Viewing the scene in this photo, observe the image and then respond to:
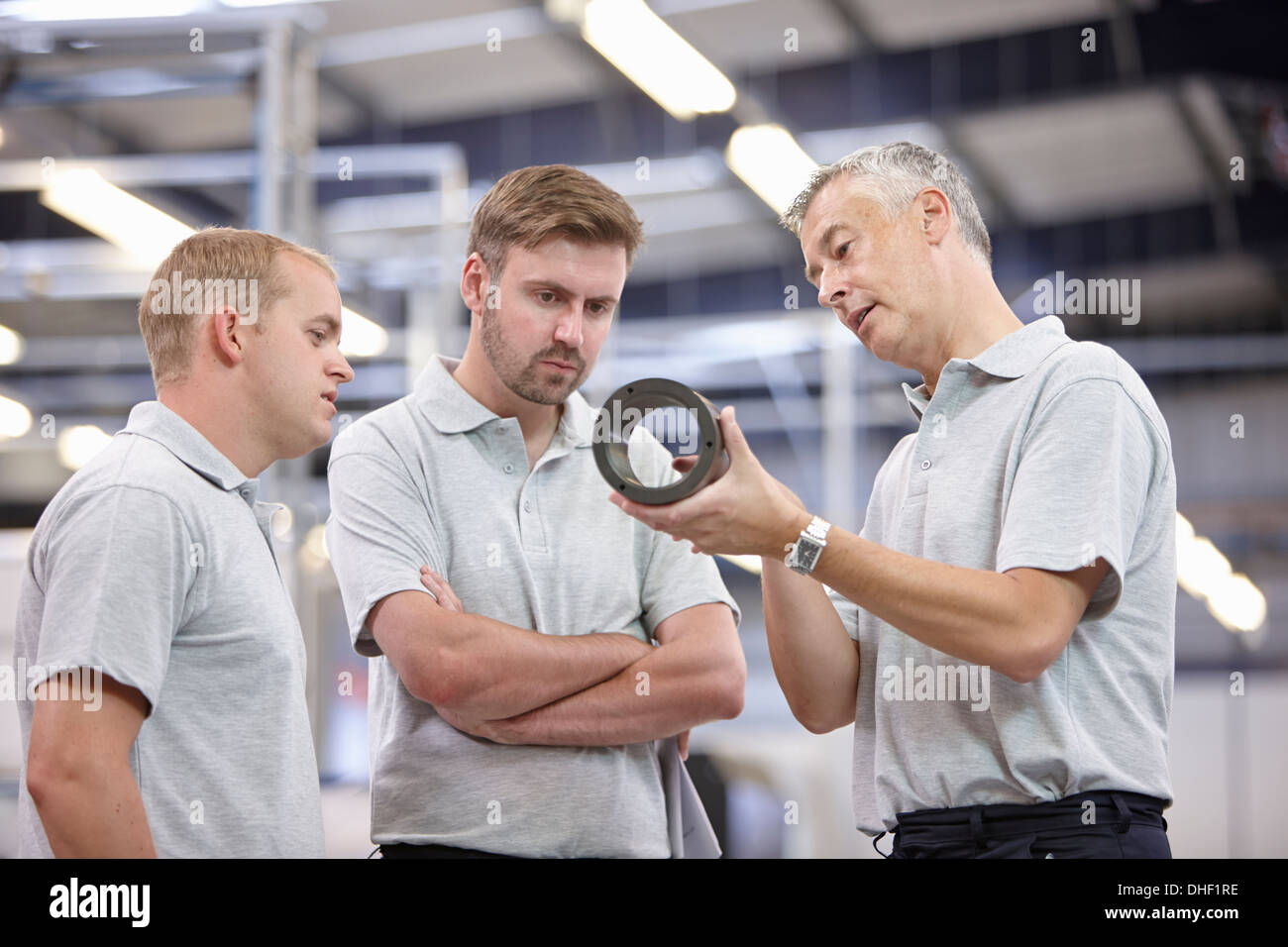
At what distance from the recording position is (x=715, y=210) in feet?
15.1

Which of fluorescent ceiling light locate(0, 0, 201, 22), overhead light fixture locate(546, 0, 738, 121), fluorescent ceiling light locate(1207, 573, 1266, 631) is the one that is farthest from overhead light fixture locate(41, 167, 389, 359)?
fluorescent ceiling light locate(1207, 573, 1266, 631)

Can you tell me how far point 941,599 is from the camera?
1170 millimetres

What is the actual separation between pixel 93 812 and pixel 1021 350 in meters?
1.11

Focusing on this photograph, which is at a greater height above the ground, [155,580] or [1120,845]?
[155,580]

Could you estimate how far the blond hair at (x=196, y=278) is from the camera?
4.65 ft

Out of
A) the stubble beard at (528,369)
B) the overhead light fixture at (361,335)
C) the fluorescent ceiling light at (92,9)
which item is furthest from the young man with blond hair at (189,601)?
the fluorescent ceiling light at (92,9)

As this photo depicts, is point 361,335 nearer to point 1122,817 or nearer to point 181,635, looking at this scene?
point 181,635

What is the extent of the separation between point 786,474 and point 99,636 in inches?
232

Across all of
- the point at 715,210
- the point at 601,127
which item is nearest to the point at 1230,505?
the point at 715,210

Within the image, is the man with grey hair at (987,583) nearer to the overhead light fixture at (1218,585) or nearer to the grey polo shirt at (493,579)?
the grey polo shirt at (493,579)

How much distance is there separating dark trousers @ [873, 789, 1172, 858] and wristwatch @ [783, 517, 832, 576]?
32 centimetres

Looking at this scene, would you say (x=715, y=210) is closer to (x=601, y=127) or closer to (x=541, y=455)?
(x=601, y=127)

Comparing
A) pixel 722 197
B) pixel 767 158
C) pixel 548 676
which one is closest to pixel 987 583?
pixel 548 676
